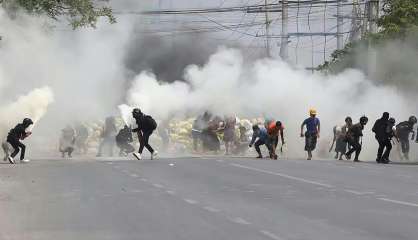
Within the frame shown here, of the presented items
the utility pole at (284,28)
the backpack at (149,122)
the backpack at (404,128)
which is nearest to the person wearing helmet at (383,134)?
the backpack at (404,128)

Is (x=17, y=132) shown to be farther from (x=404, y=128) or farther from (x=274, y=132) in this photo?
(x=404, y=128)

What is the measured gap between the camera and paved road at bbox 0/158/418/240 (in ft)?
34.0

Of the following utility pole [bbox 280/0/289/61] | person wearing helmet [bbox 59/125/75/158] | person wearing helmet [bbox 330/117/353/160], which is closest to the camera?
person wearing helmet [bbox 330/117/353/160]

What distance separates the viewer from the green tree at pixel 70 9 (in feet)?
78.3

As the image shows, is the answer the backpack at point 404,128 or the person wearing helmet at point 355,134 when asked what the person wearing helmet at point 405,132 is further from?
the person wearing helmet at point 355,134

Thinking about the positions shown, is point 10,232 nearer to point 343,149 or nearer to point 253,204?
point 253,204

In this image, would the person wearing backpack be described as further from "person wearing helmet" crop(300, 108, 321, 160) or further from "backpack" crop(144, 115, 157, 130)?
"person wearing helmet" crop(300, 108, 321, 160)

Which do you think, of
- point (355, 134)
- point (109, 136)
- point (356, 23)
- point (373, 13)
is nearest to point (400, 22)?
point (373, 13)

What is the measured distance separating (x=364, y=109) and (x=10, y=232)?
29.4 metres

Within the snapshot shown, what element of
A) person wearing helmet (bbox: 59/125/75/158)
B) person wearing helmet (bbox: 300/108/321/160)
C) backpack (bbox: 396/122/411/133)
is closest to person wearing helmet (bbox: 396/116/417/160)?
backpack (bbox: 396/122/411/133)

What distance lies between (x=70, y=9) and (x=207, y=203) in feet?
41.0

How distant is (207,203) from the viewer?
43.9 feet

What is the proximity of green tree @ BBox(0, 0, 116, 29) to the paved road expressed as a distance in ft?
15.8

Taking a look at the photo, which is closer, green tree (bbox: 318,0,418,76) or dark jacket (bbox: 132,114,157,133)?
dark jacket (bbox: 132,114,157,133)
